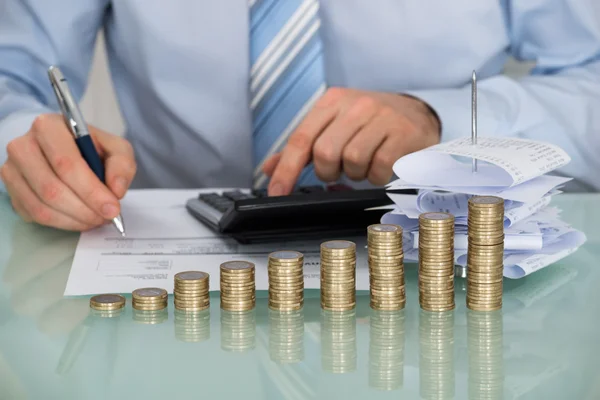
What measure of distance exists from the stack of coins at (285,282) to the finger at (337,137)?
0.37m

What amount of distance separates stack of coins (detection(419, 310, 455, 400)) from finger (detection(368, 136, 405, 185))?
39cm

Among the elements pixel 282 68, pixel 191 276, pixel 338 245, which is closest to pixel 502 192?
pixel 338 245

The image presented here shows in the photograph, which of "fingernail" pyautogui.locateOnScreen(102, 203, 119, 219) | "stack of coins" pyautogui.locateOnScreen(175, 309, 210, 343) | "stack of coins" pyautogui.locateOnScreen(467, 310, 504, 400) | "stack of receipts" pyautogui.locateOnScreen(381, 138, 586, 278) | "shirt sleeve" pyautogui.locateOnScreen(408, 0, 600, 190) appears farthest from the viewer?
"shirt sleeve" pyautogui.locateOnScreen(408, 0, 600, 190)

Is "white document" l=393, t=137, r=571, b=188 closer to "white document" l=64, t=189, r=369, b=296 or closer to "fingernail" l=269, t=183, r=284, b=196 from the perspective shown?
"white document" l=64, t=189, r=369, b=296

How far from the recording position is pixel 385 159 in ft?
3.37

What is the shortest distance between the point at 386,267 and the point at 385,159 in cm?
39

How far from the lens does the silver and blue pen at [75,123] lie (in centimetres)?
94

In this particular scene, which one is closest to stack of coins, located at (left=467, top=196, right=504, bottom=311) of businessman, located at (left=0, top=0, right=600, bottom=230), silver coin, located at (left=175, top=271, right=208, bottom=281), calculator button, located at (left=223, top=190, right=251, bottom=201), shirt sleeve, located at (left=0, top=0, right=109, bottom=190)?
silver coin, located at (left=175, top=271, right=208, bottom=281)

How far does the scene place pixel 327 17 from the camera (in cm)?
143

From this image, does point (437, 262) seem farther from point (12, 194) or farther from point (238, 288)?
point (12, 194)

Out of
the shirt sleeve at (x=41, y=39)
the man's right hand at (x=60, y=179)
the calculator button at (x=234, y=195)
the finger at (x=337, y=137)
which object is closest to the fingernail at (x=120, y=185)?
the man's right hand at (x=60, y=179)

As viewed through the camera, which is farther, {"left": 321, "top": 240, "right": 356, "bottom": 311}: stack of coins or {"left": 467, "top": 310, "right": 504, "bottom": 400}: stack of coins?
{"left": 321, "top": 240, "right": 356, "bottom": 311}: stack of coins

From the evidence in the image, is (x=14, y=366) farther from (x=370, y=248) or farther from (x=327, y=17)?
(x=327, y=17)

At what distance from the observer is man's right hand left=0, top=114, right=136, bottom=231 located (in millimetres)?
894
